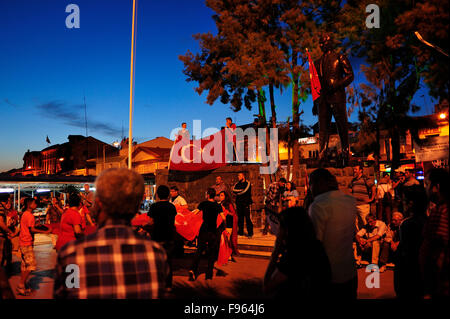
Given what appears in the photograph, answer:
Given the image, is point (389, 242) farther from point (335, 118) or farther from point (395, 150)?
point (395, 150)

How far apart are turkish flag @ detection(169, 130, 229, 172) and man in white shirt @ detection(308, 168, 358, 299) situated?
1342cm

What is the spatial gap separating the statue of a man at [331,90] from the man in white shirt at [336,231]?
9231 millimetres

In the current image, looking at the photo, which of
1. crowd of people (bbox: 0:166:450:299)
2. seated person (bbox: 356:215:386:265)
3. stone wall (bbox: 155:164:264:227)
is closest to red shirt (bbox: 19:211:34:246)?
crowd of people (bbox: 0:166:450:299)

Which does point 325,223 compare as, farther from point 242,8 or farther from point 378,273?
point 242,8

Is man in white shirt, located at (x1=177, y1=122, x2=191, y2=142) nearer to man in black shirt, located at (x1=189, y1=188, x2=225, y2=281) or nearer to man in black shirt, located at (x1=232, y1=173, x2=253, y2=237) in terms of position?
man in black shirt, located at (x1=232, y1=173, x2=253, y2=237)

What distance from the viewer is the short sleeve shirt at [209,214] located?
8258 millimetres

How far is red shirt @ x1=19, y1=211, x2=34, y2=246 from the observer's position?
761 centimetres

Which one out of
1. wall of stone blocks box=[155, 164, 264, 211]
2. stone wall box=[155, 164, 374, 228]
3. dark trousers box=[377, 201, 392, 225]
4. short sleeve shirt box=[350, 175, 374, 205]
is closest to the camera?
short sleeve shirt box=[350, 175, 374, 205]

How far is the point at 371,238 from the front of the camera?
885 cm

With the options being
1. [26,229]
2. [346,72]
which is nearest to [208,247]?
[26,229]

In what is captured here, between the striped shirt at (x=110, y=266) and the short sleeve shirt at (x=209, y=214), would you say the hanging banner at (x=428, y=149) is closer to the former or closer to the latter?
the short sleeve shirt at (x=209, y=214)
